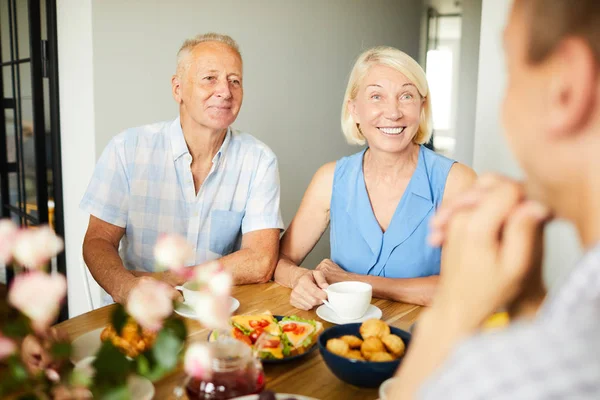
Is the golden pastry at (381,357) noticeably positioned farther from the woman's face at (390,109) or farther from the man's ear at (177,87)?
the man's ear at (177,87)

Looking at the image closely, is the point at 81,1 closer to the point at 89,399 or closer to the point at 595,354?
the point at 89,399

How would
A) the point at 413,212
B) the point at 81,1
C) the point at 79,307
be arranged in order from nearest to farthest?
1. the point at 413,212
2. the point at 81,1
3. the point at 79,307

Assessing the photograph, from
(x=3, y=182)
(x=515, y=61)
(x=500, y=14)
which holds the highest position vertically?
(x=500, y=14)

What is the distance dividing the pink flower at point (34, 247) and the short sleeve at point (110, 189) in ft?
4.83

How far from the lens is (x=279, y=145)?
3465 millimetres

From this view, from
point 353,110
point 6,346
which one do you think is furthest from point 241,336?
point 353,110

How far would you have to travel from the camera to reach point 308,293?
4.96 ft

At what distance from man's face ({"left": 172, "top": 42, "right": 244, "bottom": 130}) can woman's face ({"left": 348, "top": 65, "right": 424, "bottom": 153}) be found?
1.71 feet

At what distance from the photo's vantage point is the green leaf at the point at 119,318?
0.65m

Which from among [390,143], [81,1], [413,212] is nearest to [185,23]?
[81,1]

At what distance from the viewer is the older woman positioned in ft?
6.25

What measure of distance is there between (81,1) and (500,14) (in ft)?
5.87

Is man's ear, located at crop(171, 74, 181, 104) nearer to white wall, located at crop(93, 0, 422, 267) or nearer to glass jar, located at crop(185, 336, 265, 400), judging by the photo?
white wall, located at crop(93, 0, 422, 267)

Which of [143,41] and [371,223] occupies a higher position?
[143,41]
